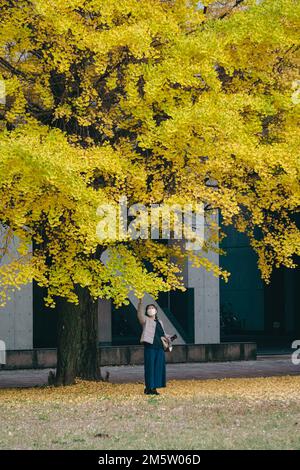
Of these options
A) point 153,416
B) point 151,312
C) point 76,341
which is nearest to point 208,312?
point 76,341

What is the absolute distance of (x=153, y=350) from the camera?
1986cm

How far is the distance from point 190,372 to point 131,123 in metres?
9.30

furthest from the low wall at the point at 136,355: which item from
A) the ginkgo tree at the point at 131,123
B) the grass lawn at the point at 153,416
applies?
the ginkgo tree at the point at 131,123

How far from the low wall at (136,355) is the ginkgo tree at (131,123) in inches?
283

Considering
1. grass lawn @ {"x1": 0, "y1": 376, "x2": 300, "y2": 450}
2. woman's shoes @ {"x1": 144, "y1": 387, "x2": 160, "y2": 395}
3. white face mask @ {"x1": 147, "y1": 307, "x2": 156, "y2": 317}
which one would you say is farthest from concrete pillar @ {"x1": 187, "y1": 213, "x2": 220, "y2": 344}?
white face mask @ {"x1": 147, "y1": 307, "x2": 156, "y2": 317}

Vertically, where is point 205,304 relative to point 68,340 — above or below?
above

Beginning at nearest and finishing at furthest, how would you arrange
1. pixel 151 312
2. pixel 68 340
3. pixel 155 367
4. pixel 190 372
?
pixel 151 312, pixel 155 367, pixel 68 340, pixel 190 372

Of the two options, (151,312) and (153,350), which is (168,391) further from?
(151,312)

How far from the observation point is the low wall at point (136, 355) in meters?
27.7

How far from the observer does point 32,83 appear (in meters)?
20.8

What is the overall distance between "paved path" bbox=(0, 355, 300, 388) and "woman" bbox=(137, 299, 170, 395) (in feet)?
13.9

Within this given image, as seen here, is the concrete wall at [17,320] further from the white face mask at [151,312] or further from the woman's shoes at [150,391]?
the white face mask at [151,312]

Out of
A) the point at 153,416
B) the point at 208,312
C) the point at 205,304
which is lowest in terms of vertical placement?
the point at 153,416

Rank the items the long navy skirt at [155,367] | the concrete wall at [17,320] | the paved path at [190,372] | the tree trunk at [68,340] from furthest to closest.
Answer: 1. the concrete wall at [17,320]
2. the paved path at [190,372]
3. the tree trunk at [68,340]
4. the long navy skirt at [155,367]
